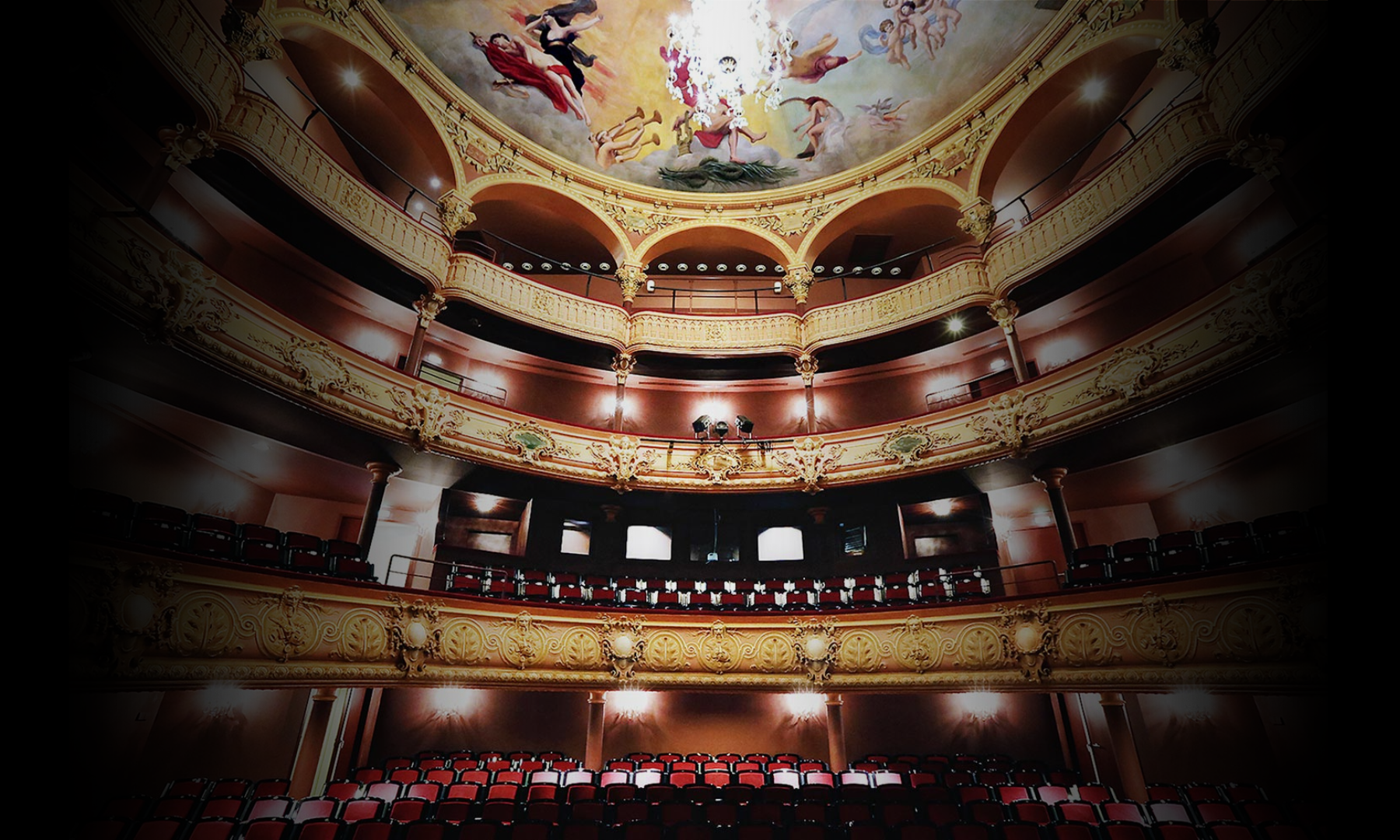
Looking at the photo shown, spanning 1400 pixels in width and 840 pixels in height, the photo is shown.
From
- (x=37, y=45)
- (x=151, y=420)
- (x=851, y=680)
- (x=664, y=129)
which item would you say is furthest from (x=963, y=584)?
(x=151, y=420)

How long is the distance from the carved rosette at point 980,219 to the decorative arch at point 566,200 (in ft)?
29.2

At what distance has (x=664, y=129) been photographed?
16.2m

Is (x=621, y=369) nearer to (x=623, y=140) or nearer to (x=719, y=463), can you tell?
(x=719, y=463)

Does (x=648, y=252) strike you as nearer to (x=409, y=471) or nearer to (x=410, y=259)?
(x=410, y=259)

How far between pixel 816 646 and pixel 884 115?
13.6 m

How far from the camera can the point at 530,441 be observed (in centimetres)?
1297

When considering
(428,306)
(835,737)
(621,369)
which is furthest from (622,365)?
(835,737)

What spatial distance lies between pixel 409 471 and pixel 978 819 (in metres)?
12.2

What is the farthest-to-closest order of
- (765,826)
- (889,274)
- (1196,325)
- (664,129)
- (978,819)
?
(889,274) < (664,129) < (1196,325) < (978,819) < (765,826)

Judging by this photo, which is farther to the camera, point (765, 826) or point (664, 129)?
point (664, 129)

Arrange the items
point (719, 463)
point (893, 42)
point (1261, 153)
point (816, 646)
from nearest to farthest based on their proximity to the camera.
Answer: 1. point (1261, 153)
2. point (816, 646)
3. point (719, 463)
4. point (893, 42)

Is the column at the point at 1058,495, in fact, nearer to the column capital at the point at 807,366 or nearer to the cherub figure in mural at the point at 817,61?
the column capital at the point at 807,366

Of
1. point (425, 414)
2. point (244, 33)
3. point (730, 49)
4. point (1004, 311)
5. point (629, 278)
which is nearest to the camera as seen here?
point (244, 33)

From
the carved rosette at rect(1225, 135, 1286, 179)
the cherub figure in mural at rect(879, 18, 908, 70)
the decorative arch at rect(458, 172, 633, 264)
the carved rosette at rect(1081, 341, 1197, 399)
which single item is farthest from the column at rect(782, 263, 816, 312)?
the carved rosette at rect(1225, 135, 1286, 179)
